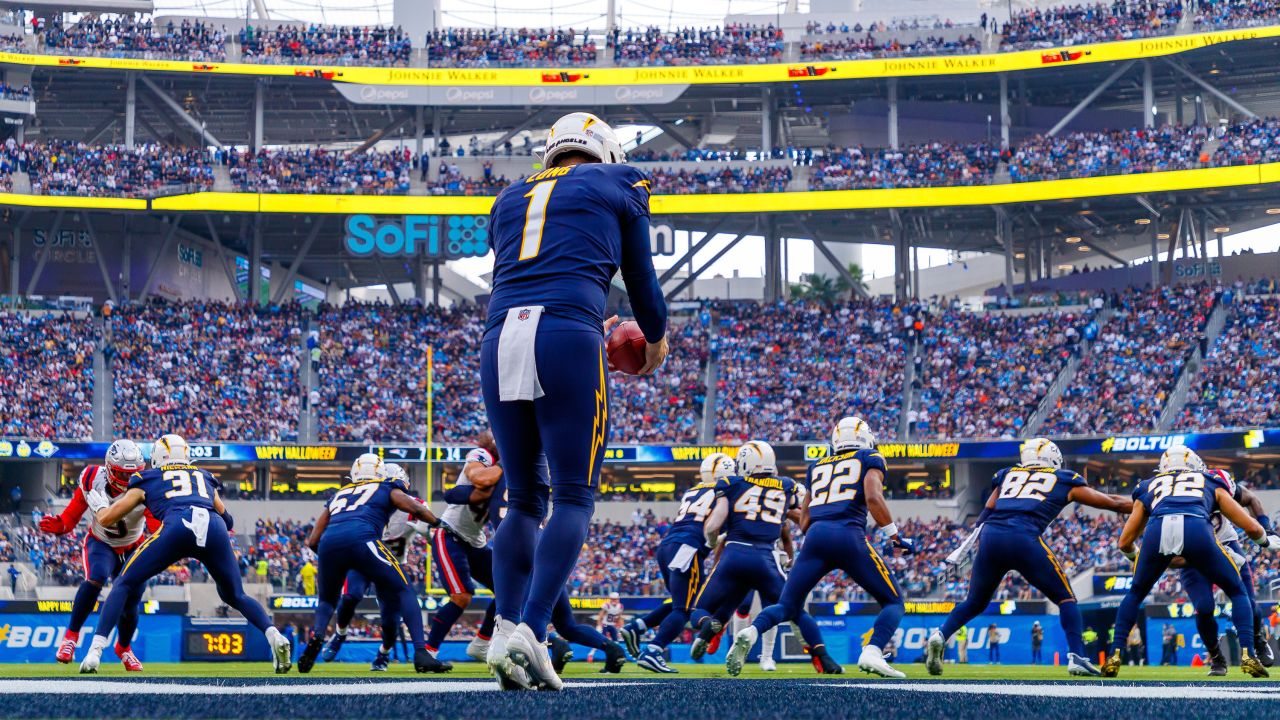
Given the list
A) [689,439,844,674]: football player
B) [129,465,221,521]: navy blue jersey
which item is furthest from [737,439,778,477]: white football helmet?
[129,465,221,521]: navy blue jersey

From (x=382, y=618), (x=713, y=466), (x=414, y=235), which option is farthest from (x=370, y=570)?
(x=414, y=235)

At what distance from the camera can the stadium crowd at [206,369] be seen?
4225 centimetres

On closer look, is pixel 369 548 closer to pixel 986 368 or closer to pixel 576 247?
pixel 576 247

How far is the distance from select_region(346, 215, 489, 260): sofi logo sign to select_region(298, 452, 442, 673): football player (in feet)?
116

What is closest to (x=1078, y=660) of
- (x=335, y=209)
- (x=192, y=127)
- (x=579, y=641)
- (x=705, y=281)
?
(x=579, y=641)

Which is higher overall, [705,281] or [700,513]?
[705,281]

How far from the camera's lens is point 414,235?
48.1 m

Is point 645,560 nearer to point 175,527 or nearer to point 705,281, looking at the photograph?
point 175,527

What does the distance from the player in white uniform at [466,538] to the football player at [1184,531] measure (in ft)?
17.3

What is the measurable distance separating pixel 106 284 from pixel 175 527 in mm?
40173

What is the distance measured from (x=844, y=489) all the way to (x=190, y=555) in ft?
16.9

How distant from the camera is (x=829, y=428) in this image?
4212 cm

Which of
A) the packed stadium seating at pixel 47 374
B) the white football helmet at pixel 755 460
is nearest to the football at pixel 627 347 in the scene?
the white football helmet at pixel 755 460

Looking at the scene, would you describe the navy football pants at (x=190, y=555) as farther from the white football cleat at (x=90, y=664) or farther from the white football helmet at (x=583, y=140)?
the white football helmet at (x=583, y=140)
